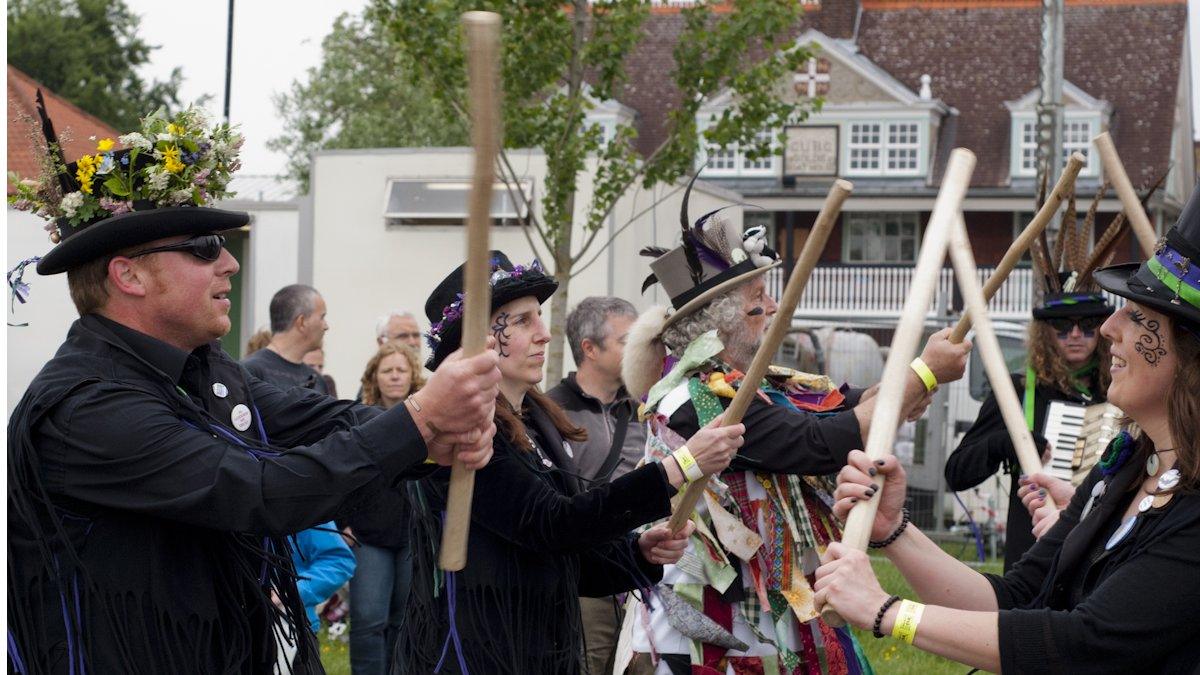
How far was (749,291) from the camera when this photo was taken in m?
4.83

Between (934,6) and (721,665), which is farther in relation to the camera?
(934,6)

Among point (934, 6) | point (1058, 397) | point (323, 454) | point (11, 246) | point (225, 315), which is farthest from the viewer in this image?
point (934, 6)

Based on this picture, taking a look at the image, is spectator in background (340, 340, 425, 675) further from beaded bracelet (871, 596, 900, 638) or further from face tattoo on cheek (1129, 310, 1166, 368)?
face tattoo on cheek (1129, 310, 1166, 368)

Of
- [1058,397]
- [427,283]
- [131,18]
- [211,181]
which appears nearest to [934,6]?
[131,18]

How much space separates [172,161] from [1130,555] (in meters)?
2.24

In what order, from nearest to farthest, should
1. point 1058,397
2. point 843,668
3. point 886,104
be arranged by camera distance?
point 843,668
point 1058,397
point 886,104

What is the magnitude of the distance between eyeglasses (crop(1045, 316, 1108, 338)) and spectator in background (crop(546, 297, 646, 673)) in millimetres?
1861

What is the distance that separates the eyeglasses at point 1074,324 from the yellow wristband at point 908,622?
3498mm

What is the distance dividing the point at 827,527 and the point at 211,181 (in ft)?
7.61

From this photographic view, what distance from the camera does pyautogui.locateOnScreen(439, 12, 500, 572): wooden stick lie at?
2364mm

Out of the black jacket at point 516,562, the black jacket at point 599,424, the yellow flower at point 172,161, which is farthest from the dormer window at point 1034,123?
the yellow flower at point 172,161

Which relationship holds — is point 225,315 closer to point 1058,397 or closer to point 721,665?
point 721,665

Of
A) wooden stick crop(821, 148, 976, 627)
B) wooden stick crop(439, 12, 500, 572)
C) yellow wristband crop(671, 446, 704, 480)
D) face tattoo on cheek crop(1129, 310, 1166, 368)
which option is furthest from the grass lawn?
wooden stick crop(439, 12, 500, 572)

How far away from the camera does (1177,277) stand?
286 cm
